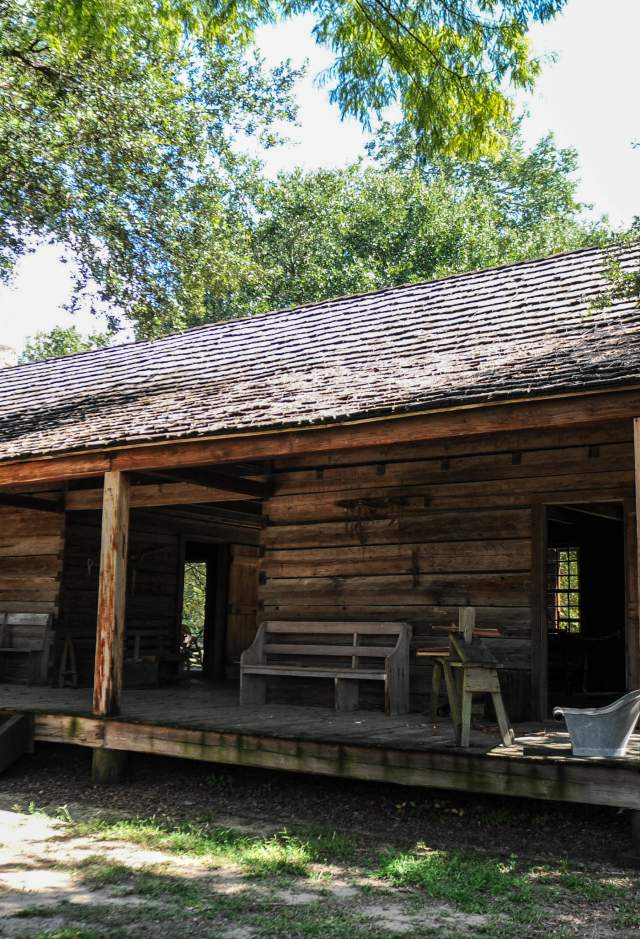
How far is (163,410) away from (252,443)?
184cm

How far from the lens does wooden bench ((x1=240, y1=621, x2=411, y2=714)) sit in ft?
29.4

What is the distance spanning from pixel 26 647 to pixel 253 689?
4.19 m

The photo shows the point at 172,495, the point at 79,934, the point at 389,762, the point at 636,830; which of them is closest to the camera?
the point at 79,934

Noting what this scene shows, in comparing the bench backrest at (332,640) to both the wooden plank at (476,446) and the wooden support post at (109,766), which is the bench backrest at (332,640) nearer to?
the wooden plank at (476,446)

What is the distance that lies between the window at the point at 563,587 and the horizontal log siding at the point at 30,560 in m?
7.06

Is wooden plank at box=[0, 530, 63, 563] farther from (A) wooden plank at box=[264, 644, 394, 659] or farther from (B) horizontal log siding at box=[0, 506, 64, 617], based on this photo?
(A) wooden plank at box=[264, 644, 394, 659]

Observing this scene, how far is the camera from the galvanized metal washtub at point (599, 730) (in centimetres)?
612

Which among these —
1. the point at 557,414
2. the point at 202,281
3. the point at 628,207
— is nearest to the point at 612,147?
the point at 628,207

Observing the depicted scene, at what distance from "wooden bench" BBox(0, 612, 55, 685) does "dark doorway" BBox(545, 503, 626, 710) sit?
684cm

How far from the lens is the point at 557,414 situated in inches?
258

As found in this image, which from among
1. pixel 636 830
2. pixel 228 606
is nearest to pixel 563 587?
pixel 228 606

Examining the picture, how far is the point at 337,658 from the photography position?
994cm

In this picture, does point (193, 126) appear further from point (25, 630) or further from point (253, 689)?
point (253, 689)

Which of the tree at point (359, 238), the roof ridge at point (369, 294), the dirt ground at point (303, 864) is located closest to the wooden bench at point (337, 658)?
the dirt ground at point (303, 864)
